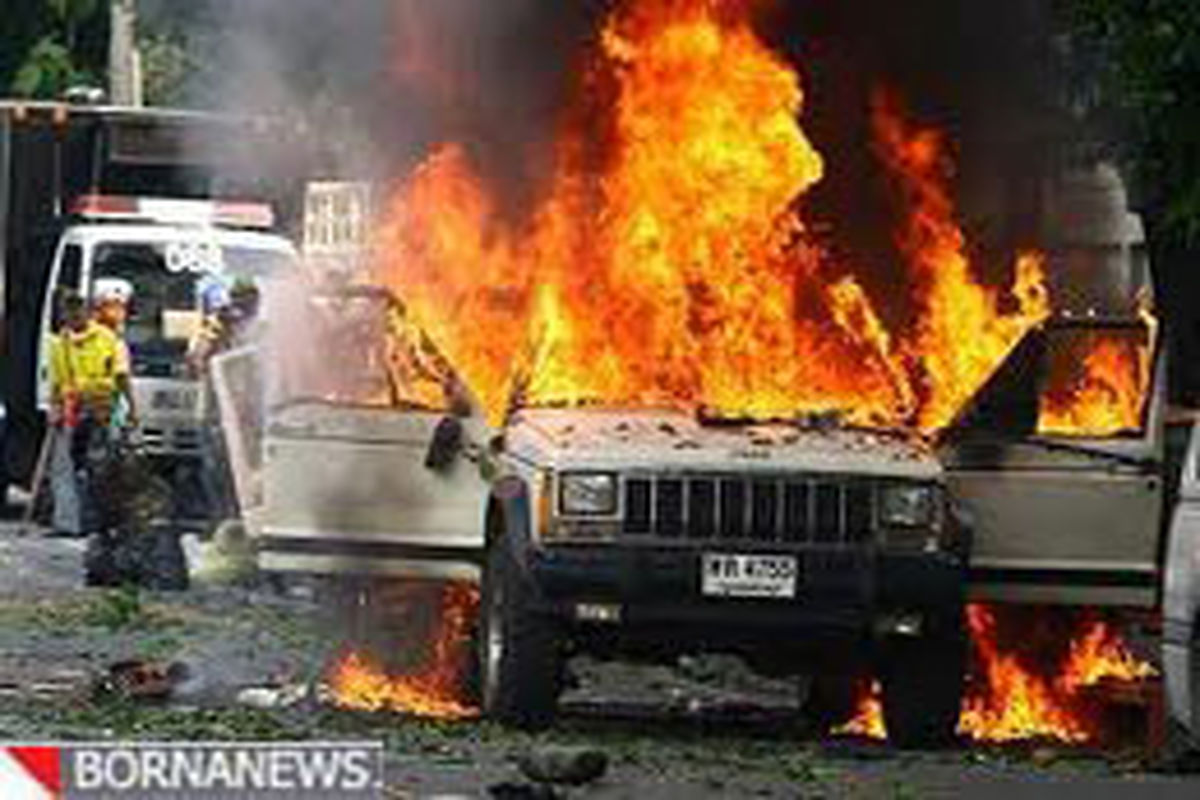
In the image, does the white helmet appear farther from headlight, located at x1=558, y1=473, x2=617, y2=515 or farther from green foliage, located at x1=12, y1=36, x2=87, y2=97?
green foliage, located at x1=12, y1=36, x2=87, y2=97

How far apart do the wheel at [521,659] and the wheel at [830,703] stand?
6.22 feet

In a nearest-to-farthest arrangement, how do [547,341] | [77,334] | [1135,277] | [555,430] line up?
[555,430], [547,341], [1135,277], [77,334]

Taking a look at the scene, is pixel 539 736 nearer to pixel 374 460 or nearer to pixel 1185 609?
pixel 374 460

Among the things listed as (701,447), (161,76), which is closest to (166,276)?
(701,447)

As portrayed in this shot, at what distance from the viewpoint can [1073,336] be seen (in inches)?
618

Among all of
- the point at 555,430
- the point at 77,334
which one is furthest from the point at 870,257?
the point at 77,334

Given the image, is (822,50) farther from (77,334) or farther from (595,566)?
(77,334)

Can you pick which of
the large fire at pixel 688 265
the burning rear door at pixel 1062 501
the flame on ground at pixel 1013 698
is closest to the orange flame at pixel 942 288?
the large fire at pixel 688 265

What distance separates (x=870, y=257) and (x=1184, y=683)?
12.8 ft

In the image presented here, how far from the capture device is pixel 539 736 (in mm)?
14008

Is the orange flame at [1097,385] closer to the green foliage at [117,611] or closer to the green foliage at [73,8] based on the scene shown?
the green foliage at [117,611]

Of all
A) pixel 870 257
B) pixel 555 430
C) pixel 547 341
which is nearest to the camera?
pixel 555 430

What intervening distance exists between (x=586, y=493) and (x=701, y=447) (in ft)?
1.78

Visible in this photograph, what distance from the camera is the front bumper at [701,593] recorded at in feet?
45.2
